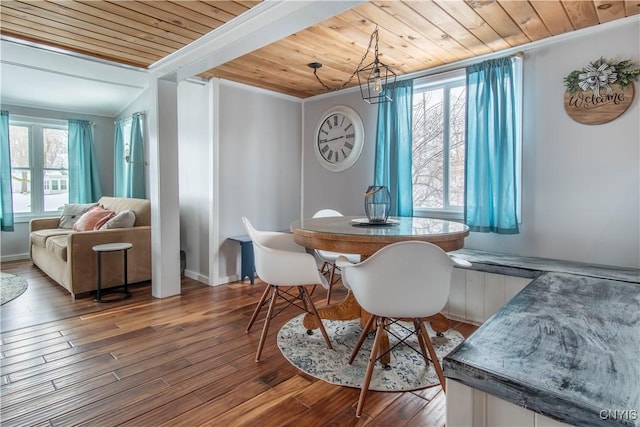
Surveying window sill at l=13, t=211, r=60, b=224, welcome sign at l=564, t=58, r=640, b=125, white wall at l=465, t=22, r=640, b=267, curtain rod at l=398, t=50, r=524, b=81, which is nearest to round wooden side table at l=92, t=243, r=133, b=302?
window sill at l=13, t=211, r=60, b=224

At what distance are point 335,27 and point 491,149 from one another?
1614mm

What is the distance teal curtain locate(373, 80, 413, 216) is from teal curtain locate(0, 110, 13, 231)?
524 cm

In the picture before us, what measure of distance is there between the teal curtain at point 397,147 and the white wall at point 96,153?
4818mm

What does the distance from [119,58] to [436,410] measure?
12.1ft

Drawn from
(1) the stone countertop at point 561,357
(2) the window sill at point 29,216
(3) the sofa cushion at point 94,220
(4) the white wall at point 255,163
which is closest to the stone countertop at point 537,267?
(1) the stone countertop at point 561,357

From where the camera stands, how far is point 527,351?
4.32 ft

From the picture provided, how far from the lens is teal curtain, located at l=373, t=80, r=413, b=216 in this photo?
3.51 metres

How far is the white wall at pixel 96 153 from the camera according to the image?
5180 millimetres

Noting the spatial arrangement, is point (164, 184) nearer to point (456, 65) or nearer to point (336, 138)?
point (336, 138)

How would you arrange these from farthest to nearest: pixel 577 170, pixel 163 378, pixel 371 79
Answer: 1. pixel 371 79
2. pixel 577 170
3. pixel 163 378

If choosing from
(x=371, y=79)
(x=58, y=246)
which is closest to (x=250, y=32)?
(x=371, y=79)

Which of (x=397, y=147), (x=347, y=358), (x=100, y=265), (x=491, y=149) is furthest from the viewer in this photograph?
(x=397, y=147)

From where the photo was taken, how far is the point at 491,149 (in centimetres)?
297

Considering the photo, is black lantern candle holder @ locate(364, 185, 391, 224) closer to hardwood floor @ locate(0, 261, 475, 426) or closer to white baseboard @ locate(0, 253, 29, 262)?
hardwood floor @ locate(0, 261, 475, 426)
